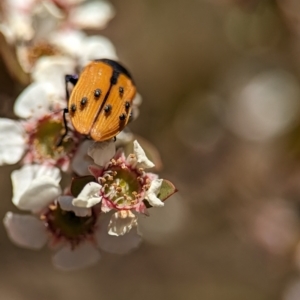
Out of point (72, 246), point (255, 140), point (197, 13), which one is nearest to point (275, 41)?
point (255, 140)

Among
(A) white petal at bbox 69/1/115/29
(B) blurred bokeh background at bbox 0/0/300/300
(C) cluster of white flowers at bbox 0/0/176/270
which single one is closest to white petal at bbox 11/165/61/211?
(C) cluster of white flowers at bbox 0/0/176/270

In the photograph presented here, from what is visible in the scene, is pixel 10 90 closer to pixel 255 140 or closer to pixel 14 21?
pixel 14 21

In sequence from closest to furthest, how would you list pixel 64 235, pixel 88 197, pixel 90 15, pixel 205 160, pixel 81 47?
pixel 88 197
pixel 64 235
pixel 81 47
pixel 90 15
pixel 205 160

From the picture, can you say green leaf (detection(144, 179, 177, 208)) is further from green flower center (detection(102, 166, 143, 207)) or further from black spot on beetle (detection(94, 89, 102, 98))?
black spot on beetle (detection(94, 89, 102, 98))

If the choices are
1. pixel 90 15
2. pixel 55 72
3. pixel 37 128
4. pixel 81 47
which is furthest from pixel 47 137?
pixel 90 15

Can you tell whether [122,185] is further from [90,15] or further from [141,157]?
[90,15]
